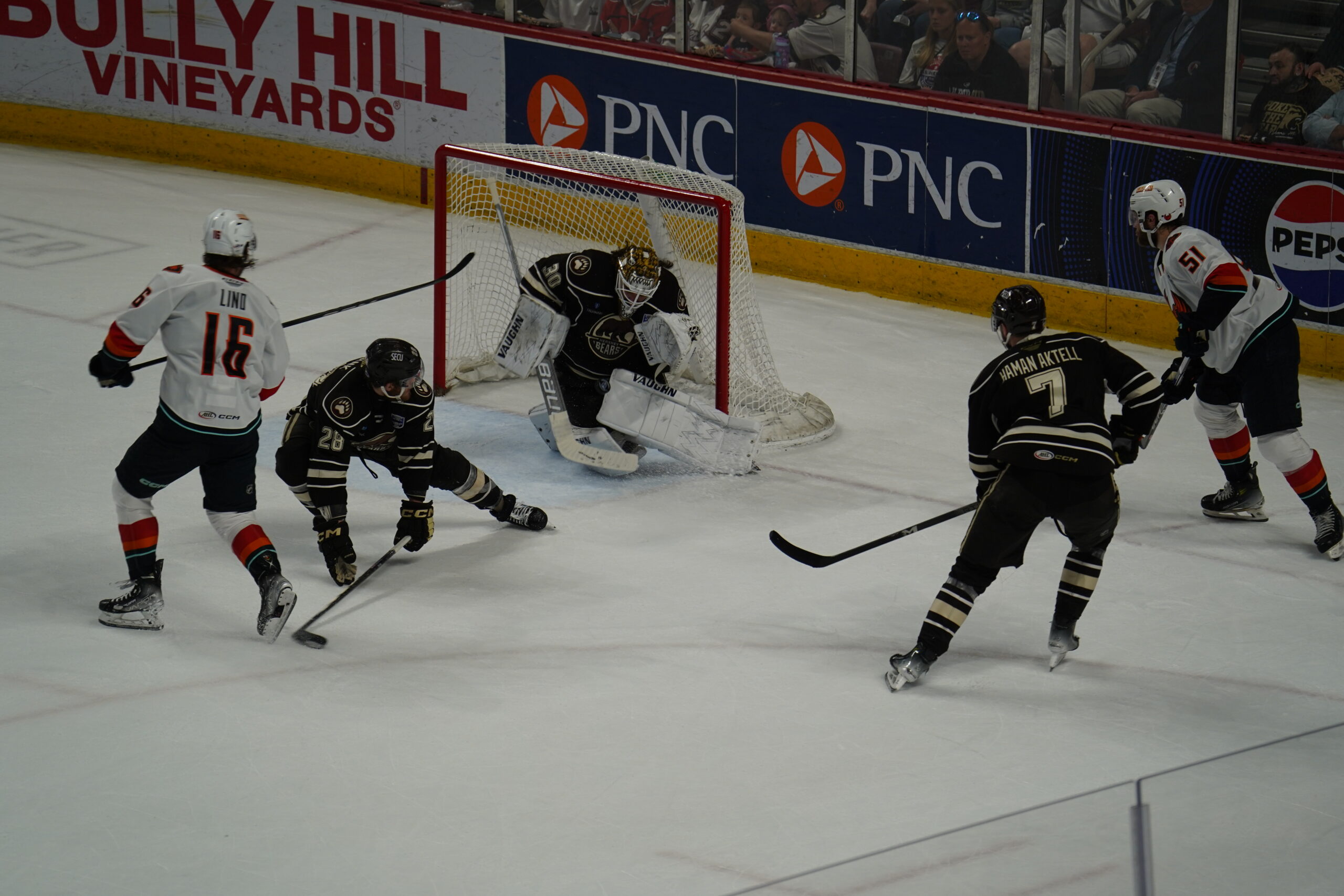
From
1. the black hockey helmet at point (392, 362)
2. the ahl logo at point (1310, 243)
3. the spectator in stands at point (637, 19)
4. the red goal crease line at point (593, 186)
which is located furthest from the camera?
the spectator in stands at point (637, 19)

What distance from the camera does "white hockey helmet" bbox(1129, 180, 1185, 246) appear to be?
544cm

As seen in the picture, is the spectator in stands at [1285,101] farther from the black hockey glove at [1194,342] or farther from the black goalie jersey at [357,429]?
the black goalie jersey at [357,429]

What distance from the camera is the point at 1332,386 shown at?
23.4 feet

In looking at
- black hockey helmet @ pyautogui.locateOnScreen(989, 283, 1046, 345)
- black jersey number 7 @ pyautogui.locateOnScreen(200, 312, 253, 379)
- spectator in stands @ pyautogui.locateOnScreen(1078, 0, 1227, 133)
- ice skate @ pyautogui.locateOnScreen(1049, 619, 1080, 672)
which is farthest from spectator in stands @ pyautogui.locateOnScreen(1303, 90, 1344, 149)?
black jersey number 7 @ pyautogui.locateOnScreen(200, 312, 253, 379)

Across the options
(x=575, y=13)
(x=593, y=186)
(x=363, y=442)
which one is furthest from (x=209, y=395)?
(x=575, y=13)

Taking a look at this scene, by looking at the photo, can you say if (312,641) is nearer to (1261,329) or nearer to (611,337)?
(611,337)

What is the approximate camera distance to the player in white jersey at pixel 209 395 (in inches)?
174

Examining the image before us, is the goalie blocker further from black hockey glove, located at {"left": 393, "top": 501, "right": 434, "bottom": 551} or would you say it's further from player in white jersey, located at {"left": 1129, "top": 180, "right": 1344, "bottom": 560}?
player in white jersey, located at {"left": 1129, "top": 180, "right": 1344, "bottom": 560}

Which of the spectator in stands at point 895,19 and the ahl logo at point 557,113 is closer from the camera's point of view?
the spectator in stands at point 895,19

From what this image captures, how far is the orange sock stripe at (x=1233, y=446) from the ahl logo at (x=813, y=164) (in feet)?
9.93

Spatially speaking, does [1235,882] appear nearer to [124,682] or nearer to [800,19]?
[124,682]

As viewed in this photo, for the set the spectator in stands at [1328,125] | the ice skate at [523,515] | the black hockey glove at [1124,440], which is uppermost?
the spectator in stands at [1328,125]

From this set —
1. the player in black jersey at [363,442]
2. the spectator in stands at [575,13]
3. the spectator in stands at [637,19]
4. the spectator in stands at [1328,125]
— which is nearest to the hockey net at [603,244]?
the spectator in stands at [637,19]

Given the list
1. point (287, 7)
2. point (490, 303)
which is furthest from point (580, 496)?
point (287, 7)
